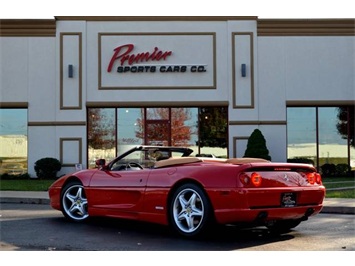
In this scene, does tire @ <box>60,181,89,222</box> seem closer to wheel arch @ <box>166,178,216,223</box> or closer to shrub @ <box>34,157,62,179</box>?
→ wheel arch @ <box>166,178,216,223</box>

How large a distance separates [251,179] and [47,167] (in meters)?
16.0

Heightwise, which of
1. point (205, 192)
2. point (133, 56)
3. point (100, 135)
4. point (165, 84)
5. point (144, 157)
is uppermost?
point (133, 56)

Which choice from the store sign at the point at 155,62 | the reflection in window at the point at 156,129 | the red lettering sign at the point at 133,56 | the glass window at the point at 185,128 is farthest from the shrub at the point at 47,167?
the glass window at the point at 185,128

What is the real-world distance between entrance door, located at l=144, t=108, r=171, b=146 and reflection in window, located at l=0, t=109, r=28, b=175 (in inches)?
195

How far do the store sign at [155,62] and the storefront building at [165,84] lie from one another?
4 centimetres

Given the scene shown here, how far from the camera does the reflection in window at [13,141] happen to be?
22.7 m

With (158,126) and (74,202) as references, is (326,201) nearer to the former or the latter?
(74,202)

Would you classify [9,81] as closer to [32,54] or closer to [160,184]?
[32,54]

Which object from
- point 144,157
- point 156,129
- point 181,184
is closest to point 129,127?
point 156,129

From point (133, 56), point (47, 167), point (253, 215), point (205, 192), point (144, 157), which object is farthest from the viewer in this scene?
point (133, 56)

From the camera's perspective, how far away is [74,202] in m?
8.96

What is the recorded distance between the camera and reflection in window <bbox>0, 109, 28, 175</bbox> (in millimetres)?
22734

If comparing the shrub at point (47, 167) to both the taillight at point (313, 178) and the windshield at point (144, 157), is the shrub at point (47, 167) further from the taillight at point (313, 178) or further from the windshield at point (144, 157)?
the taillight at point (313, 178)

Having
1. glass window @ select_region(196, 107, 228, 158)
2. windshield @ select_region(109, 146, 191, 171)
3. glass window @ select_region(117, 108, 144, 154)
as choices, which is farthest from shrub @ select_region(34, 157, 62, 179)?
windshield @ select_region(109, 146, 191, 171)
